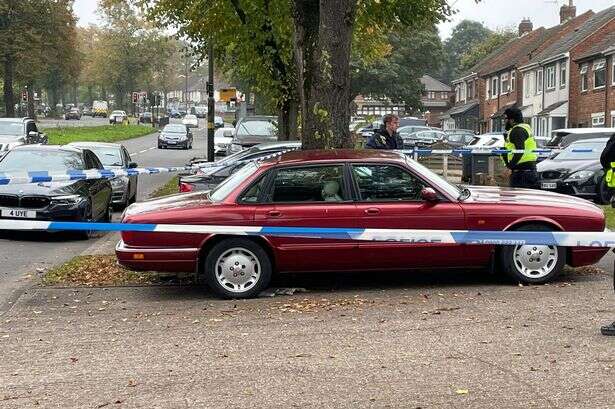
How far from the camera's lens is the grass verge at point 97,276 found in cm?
894

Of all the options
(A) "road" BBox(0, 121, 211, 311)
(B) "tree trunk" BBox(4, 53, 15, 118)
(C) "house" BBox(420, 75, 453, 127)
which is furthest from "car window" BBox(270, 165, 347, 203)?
(C) "house" BBox(420, 75, 453, 127)

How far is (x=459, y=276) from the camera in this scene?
8773 mm

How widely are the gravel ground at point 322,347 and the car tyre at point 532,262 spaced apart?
0.17 metres

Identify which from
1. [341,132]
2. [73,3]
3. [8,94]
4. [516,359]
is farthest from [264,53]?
[73,3]

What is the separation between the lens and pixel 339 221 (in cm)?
784

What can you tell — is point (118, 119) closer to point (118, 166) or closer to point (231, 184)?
point (118, 166)

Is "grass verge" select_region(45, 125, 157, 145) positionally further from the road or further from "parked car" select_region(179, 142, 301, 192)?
the road

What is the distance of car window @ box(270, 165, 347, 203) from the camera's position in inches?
314

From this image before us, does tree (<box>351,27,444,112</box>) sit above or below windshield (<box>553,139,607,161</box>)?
above

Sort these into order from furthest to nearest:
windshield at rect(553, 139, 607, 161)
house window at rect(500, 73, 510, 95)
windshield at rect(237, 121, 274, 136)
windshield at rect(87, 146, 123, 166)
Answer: house window at rect(500, 73, 510, 95) < windshield at rect(237, 121, 274, 136) < windshield at rect(87, 146, 123, 166) < windshield at rect(553, 139, 607, 161)

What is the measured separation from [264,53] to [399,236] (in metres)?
13.1

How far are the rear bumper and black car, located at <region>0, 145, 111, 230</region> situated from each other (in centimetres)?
466

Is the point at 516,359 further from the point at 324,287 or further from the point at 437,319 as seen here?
the point at 324,287

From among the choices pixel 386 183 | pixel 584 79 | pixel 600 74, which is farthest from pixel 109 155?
pixel 584 79
